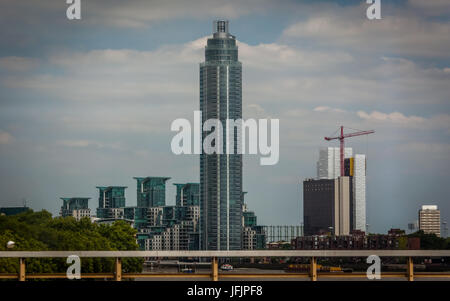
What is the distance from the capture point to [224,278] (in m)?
17.1

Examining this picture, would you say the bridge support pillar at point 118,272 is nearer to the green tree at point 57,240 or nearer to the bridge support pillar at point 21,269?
the bridge support pillar at point 21,269

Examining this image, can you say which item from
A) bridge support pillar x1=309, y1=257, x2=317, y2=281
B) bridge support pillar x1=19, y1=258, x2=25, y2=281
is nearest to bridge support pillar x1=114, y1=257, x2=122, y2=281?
bridge support pillar x1=19, y1=258, x2=25, y2=281

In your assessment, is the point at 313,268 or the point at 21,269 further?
the point at 21,269

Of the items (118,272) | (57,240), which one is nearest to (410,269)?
(118,272)

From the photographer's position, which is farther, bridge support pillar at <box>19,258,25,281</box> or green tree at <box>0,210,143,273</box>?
green tree at <box>0,210,143,273</box>

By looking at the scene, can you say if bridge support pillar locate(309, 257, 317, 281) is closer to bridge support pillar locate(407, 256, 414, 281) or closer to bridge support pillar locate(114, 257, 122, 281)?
bridge support pillar locate(407, 256, 414, 281)

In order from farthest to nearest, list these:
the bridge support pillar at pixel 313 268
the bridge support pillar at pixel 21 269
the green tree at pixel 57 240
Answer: the green tree at pixel 57 240 < the bridge support pillar at pixel 21 269 < the bridge support pillar at pixel 313 268

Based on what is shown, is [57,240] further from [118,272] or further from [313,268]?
[313,268]

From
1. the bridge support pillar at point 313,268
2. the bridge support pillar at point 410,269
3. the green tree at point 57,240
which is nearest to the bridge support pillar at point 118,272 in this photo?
the bridge support pillar at point 313,268

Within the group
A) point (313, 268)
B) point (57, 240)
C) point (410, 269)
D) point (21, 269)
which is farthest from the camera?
point (57, 240)
